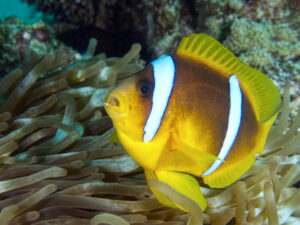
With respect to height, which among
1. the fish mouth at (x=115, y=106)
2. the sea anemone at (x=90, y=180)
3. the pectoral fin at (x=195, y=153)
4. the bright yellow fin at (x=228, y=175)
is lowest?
the sea anemone at (x=90, y=180)

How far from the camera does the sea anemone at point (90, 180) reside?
3.48 ft

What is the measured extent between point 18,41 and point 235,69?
2.24 metres

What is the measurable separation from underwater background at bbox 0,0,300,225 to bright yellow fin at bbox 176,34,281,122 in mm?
276

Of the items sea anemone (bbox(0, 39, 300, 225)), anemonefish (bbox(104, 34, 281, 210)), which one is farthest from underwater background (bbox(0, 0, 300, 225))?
anemonefish (bbox(104, 34, 281, 210))

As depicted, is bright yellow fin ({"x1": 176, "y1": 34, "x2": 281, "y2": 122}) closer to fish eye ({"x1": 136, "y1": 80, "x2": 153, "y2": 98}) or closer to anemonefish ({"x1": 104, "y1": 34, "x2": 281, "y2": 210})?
anemonefish ({"x1": 104, "y1": 34, "x2": 281, "y2": 210})

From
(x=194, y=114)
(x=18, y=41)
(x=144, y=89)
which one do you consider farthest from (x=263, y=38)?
(x=18, y=41)

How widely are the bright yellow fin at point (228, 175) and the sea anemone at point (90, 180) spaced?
0.07 meters

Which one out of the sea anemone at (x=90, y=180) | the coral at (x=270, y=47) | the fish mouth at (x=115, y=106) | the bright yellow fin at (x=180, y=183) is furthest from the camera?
the coral at (x=270, y=47)

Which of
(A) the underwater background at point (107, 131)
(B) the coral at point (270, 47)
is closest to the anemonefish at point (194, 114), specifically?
(A) the underwater background at point (107, 131)

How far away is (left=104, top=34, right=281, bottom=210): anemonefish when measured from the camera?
82 cm

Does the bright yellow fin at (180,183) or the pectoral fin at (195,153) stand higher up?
the pectoral fin at (195,153)

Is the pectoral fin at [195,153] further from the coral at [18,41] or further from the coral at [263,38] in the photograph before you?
the coral at [18,41]

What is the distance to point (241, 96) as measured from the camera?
961 mm

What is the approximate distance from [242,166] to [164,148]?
33cm
